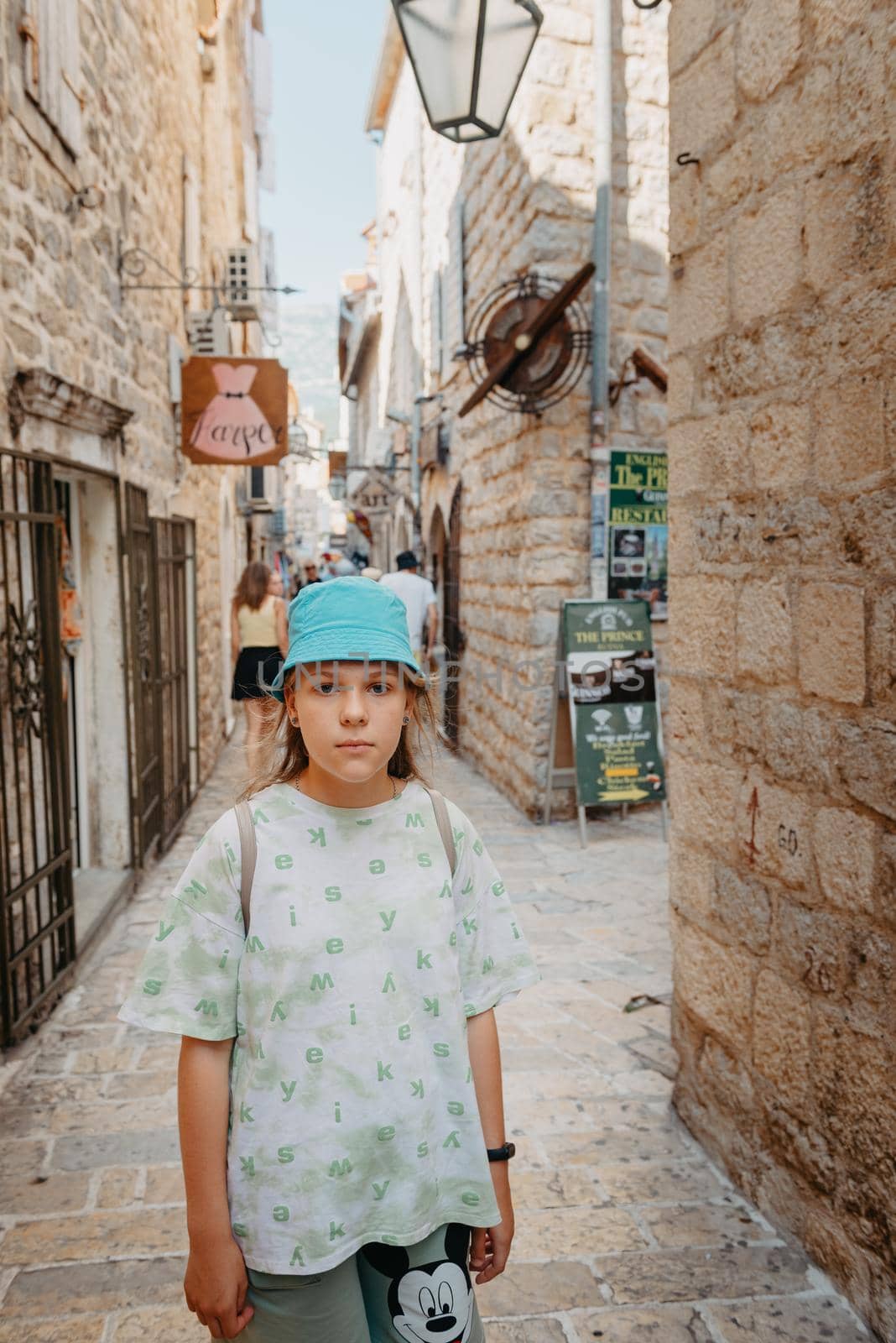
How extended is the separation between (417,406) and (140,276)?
605cm

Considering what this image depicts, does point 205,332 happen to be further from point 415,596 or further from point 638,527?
point 638,527

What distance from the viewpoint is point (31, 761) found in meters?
3.67

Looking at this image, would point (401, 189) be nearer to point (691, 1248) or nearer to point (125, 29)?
point (125, 29)

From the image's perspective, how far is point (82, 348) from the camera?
434 centimetres

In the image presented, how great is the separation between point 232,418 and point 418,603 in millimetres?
1964

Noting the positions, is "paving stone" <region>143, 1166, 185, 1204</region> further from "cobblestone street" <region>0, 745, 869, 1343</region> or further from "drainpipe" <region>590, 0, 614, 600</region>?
"drainpipe" <region>590, 0, 614, 600</region>

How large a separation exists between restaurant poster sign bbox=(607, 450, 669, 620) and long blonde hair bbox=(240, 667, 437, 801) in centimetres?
508

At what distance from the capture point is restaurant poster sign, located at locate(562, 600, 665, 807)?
20.2 ft

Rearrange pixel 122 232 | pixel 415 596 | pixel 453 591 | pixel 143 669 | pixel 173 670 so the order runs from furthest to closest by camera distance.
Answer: pixel 453 591 → pixel 415 596 → pixel 173 670 → pixel 143 669 → pixel 122 232

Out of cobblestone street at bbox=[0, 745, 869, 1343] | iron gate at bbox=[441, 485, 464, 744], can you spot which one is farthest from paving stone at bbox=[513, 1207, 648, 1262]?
iron gate at bbox=[441, 485, 464, 744]

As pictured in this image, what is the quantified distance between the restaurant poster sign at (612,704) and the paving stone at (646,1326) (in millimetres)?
3971

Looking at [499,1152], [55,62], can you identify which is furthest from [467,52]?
[499,1152]

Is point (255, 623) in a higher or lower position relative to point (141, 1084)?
higher

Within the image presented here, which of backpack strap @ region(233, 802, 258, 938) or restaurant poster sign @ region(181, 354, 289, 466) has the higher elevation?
restaurant poster sign @ region(181, 354, 289, 466)
